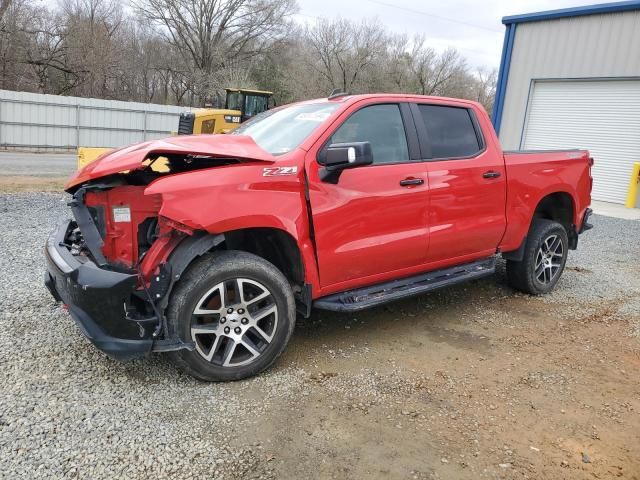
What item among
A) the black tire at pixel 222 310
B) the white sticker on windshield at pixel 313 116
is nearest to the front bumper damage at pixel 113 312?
the black tire at pixel 222 310

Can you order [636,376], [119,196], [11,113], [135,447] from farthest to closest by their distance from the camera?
[11,113] → [636,376] → [119,196] → [135,447]

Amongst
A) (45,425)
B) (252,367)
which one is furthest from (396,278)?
(45,425)

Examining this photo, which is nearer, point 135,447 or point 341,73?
point 135,447

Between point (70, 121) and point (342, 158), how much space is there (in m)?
23.7

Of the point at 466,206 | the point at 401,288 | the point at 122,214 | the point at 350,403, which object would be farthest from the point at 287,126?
the point at 350,403

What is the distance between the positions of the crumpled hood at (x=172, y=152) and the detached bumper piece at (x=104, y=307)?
60cm

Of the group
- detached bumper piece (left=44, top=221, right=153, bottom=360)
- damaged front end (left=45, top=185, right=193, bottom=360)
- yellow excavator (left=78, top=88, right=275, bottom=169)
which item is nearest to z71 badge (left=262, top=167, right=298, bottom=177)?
damaged front end (left=45, top=185, right=193, bottom=360)

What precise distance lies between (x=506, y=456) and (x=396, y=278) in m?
1.73

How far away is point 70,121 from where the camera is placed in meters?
23.7

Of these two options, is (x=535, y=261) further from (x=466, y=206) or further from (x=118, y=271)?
(x=118, y=271)

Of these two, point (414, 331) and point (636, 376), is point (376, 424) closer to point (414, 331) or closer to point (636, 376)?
point (414, 331)

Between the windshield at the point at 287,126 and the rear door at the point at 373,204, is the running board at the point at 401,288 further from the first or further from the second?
the windshield at the point at 287,126

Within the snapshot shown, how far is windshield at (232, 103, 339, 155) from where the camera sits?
3.87 metres

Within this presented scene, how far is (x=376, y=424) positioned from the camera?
309 cm
